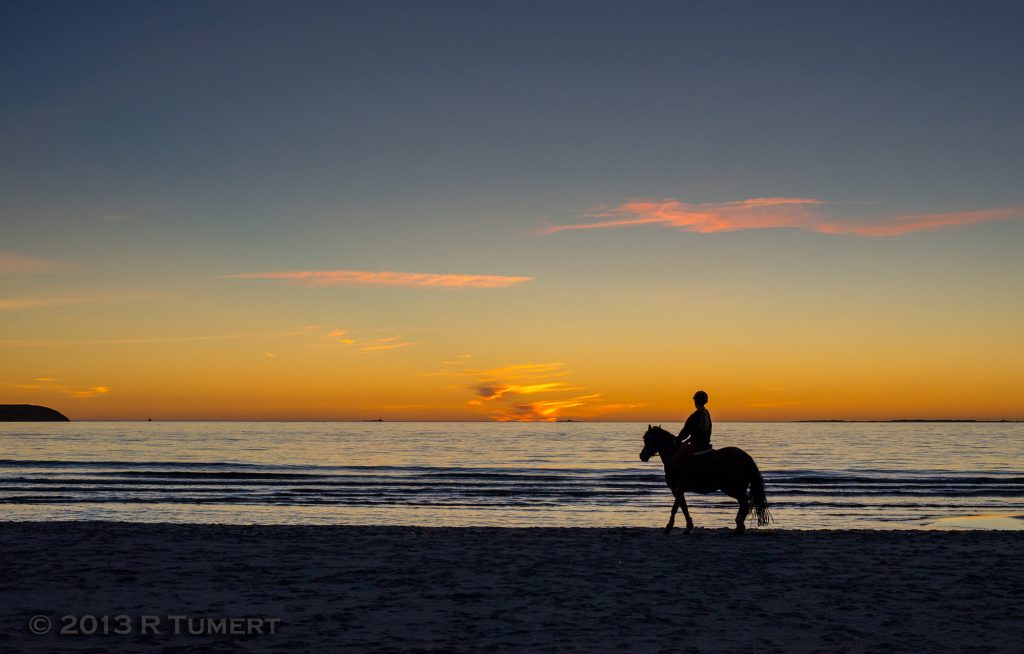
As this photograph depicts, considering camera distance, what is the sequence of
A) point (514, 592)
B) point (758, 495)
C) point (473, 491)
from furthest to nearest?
point (473, 491) → point (758, 495) → point (514, 592)

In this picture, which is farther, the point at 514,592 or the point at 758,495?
the point at 758,495

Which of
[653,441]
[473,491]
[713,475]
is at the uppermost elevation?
[653,441]

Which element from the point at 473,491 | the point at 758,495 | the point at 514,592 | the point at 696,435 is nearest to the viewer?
the point at 514,592

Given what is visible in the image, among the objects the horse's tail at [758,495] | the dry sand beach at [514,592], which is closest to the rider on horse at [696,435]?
the horse's tail at [758,495]

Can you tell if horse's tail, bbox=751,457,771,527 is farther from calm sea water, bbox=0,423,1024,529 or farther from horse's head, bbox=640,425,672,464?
calm sea water, bbox=0,423,1024,529

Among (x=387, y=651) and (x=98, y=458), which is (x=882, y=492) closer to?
(x=387, y=651)

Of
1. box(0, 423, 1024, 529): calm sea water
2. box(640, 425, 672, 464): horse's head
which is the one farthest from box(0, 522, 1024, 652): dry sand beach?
box(0, 423, 1024, 529): calm sea water

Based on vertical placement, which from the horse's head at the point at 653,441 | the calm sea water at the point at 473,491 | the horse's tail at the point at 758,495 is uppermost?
the horse's head at the point at 653,441

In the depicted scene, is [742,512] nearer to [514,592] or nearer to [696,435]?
[696,435]

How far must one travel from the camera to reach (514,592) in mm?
10820

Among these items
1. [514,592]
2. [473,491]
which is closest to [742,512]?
[514,592]

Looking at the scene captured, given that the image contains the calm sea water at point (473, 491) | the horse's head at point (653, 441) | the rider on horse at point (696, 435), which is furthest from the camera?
the calm sea water at point (473, 491)

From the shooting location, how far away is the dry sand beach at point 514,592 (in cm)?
827

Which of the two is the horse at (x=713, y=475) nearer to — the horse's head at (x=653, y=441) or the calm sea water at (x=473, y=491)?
the horse's head at (x=653, y=441)
